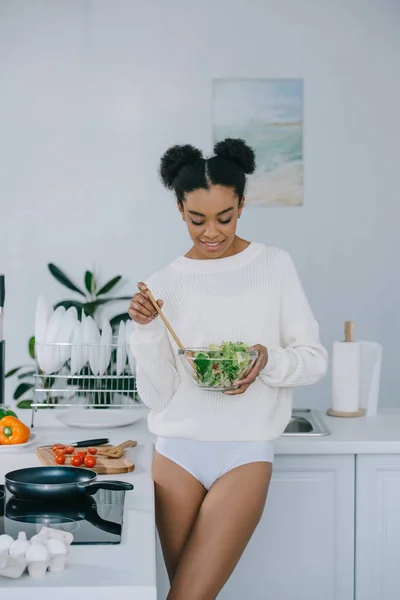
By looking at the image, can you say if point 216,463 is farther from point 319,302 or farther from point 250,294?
point 319,302

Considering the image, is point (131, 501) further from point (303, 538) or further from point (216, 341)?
point (303, 538)

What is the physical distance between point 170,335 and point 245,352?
0.83ft

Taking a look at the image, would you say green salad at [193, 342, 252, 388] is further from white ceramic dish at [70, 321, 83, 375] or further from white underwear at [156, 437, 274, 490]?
white ceramic dish at [70, 321, 83, 375]

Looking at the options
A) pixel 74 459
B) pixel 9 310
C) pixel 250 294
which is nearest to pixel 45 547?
pixel 74 459

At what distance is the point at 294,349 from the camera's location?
5.92 ft

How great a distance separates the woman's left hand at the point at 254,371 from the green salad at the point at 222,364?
2 cm

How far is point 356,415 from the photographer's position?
8.27 ft

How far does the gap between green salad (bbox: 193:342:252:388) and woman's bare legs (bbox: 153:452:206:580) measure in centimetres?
23

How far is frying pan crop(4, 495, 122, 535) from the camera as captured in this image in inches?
50.3

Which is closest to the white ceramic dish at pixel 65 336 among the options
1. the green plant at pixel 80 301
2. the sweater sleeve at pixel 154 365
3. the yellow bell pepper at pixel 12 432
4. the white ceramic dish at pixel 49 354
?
the white ceramic dish at pixel 49 354

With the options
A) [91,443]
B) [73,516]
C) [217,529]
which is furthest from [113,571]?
[91,443]

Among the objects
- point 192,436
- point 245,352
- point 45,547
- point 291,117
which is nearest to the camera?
point 45,547

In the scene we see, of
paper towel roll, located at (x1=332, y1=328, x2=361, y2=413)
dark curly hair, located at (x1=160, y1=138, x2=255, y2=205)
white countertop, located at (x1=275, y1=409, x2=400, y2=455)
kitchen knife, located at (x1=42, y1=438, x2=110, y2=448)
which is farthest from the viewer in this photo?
paper towel roll, located at (x1=332, y1=328, x2=361, y2=413)

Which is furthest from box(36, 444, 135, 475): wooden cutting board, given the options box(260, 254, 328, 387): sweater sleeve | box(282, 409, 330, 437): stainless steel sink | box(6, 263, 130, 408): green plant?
box(6, 263, 130, 408): green plant
